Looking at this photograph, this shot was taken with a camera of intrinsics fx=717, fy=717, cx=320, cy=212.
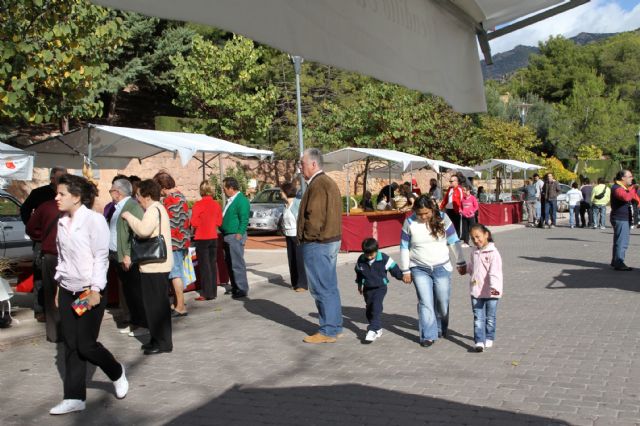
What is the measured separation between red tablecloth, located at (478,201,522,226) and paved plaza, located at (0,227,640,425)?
17.2 m

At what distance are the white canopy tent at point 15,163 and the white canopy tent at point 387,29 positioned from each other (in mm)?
9466

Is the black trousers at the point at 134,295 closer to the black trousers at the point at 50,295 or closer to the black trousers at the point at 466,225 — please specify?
the black trousers at the point at 50,295

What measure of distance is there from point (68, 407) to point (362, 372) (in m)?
2.56

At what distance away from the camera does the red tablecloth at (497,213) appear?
27750 millimetres

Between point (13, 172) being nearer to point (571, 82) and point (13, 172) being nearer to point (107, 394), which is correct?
point (107, 394)

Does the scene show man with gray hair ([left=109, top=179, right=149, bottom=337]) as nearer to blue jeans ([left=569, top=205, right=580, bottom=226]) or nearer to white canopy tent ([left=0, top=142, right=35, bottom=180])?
white canopy tent ([left=0, top=142, right=35, bottom=180])

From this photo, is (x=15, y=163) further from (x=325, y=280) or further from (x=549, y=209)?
(x=549, y=209)

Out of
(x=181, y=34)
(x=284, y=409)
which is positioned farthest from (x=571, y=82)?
(x=284, y=409)

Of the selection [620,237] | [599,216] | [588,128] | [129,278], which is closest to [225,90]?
[599,216]

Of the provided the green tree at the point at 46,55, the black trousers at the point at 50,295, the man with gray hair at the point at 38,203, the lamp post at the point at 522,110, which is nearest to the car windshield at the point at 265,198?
the green tree at the point at 46,55

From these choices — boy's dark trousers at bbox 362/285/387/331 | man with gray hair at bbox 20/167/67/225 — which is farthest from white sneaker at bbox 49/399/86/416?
man with gray hair at bbox 20/167/67/225

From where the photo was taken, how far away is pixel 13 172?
36.7 ft

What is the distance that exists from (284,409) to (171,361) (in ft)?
6.83

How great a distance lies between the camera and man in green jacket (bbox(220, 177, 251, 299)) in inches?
437
